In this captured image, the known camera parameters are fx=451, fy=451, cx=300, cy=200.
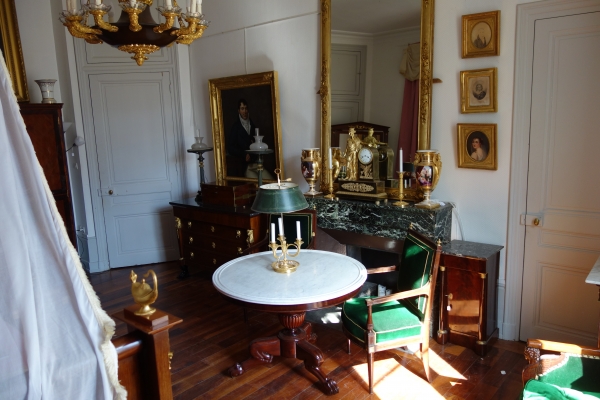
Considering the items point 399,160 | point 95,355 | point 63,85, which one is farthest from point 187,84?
point 95,355

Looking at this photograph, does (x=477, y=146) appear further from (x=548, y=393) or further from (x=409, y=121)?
(x=548, y=393)

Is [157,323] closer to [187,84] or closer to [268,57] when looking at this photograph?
[268,57]

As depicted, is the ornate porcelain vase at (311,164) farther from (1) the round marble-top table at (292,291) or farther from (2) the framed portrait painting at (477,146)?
(2) the framed portrait painting at (477,146)

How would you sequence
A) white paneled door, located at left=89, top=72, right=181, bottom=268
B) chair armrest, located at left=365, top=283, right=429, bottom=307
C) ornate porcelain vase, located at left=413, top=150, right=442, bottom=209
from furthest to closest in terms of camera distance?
white paneled door, located at left=89, top=72, right=181, bottom=268
ornate porcelain vase, located at left=413, top=150, right=442, bottom=209
chair armrest, located at left=365, top=283, right=429, bottom=307

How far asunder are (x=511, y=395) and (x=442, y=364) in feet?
1.63

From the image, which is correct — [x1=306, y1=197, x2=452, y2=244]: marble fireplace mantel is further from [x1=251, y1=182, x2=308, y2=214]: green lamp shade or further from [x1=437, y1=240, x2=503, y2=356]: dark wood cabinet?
[x1=251, y1=182, x2=308, y2=214]: green lamp shade

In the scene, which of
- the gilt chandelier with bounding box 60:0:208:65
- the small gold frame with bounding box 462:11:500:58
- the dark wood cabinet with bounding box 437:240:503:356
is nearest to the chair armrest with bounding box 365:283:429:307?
the dark wood cabinet with bounding box 437:240:503:356

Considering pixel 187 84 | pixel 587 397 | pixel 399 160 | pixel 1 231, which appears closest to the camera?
pixel 1 231

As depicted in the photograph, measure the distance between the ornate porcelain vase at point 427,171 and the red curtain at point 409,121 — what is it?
24 centimetres

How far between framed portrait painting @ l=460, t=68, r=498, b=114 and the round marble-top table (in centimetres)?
153

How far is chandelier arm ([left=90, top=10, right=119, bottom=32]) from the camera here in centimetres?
224

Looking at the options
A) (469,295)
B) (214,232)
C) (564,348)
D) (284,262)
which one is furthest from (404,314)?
(214,232)

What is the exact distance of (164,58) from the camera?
18.7ft

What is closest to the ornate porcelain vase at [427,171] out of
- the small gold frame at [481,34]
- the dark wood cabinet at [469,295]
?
the dark wood cabinet at [469,295]
